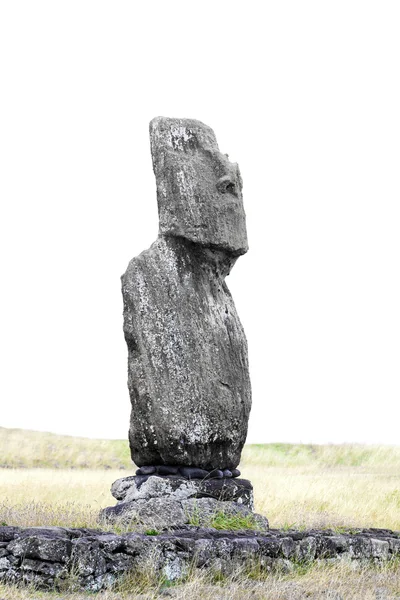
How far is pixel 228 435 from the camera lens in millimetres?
11664

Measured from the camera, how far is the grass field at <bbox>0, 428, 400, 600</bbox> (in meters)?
9.13

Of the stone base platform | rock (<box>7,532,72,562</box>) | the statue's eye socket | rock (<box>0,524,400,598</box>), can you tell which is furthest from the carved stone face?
rock (<box>7,532,72,562</box>)

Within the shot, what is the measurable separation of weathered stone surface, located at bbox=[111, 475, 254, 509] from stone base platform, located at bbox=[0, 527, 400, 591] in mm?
715

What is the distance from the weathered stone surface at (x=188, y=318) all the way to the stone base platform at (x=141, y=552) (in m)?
1.39

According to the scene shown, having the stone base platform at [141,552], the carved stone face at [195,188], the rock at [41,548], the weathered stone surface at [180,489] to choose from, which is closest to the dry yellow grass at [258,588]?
the stone base platform at [141,552]

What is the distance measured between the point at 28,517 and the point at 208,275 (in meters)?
3.89

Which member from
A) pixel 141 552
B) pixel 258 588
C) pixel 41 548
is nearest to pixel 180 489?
pixel 141 552

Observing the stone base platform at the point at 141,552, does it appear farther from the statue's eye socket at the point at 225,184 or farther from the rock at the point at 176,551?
the statue's eye socket at the point at 225,184

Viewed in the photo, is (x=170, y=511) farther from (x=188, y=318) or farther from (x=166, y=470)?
(x=188, y=318)

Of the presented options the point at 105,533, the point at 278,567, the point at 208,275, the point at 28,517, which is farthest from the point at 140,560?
the point at 208,275

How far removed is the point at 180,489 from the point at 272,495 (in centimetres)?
730

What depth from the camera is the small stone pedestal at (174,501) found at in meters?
10.8

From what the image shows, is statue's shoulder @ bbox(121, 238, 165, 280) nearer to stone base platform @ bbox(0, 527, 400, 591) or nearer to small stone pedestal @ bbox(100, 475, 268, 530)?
small stone pedestal @ bbox(100, 475, 268, 530)

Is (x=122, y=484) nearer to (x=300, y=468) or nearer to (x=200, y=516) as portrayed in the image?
(x=200, y=516)
